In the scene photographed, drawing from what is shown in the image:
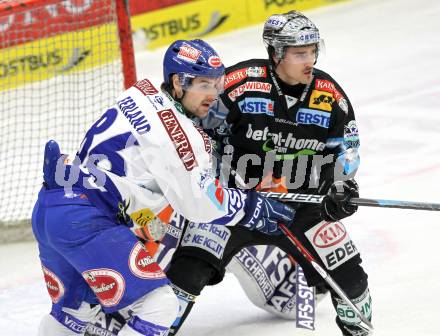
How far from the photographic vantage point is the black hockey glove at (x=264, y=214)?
400 cm

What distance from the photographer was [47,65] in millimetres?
7914

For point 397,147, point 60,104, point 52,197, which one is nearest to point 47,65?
point 60,104

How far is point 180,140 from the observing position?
145 inches

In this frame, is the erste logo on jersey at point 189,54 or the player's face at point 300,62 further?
the player's face at point 300,62

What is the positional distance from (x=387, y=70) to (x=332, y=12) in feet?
5.50

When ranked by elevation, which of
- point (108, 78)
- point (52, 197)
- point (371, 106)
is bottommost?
point (371, 106)

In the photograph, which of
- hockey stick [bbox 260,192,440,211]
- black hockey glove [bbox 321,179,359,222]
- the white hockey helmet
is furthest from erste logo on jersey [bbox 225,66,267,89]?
black hockey glove [bbox 321,179,359,222]

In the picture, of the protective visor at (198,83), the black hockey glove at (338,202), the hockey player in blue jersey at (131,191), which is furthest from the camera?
the black hockey glove at (338,202)

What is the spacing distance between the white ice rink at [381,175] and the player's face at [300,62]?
1.14 meters

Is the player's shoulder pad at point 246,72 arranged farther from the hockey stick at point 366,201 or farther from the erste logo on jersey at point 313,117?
the hockey stick at point 366,201

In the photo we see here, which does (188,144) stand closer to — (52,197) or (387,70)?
(52,197)

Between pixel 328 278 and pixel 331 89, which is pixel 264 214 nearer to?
pixel 328 278

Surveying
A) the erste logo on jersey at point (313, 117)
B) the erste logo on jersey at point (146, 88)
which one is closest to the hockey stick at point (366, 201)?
the erste logo on jersey at point (313, 117)

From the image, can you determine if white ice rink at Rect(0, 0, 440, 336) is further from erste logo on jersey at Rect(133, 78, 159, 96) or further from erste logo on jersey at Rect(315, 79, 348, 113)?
erste logo on jersey at Rect(133, 78, 159, 96)
